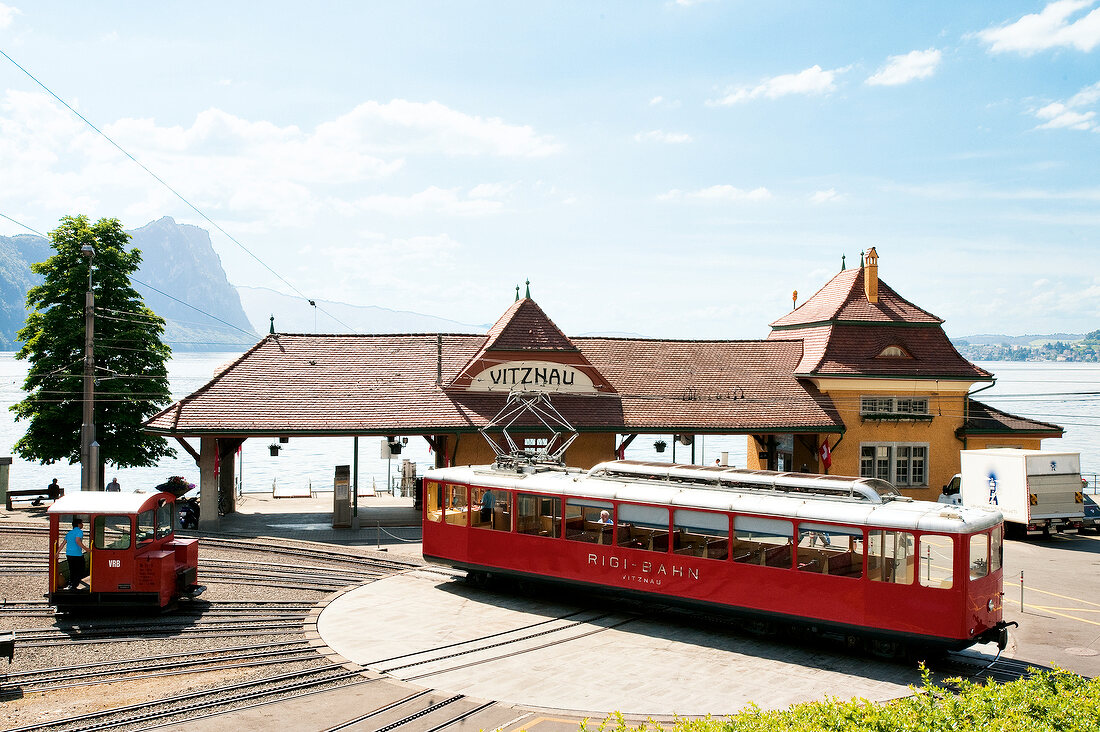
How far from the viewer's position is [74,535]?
17469mm

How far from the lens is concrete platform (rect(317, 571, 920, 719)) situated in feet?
45.5

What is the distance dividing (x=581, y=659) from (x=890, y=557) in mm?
5612

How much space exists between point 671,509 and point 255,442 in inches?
3641

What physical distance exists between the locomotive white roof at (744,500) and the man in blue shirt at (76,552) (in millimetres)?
7632

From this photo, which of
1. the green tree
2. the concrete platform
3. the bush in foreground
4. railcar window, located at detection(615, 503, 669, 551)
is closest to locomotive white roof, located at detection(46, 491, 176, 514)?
the concrete platform

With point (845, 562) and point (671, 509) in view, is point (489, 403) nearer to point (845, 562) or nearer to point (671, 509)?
point (671, 509)

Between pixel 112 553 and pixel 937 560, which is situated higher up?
pixel 937 560

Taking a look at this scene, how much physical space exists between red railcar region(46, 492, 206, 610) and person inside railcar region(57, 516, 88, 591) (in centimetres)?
6

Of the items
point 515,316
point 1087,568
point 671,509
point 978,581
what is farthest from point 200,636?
point 1087,568

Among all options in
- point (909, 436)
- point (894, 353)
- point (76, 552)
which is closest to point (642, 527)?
point (76, 552)

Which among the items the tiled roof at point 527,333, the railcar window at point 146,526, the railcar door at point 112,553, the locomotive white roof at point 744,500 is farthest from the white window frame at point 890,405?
the railcar door at point 112,553

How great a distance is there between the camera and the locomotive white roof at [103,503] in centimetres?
1736

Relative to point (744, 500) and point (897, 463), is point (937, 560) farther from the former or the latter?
point (897, 463)

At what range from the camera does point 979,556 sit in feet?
50.1
